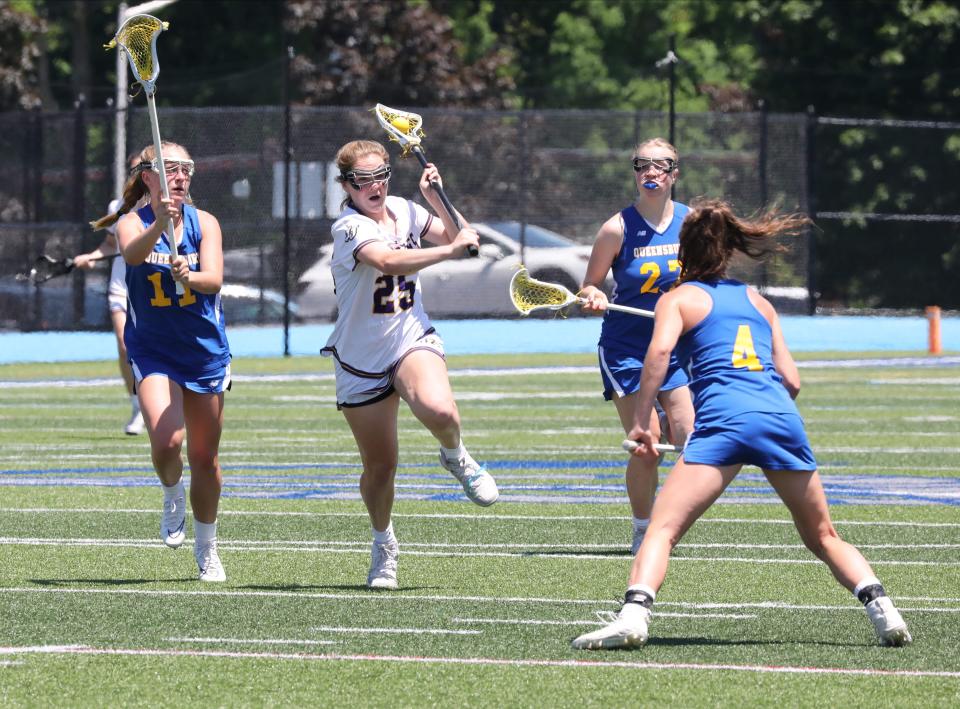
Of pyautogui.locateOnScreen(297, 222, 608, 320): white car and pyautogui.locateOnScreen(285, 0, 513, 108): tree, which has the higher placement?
pyautogui.locateOnScreen(285, 0, 513, 108): tree

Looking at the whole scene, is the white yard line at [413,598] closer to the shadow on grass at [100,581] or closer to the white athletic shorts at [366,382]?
the shadow on grass at [100,581]

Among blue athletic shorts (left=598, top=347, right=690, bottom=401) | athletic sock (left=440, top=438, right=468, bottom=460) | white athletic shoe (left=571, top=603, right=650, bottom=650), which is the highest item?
blue athletic shorts (left=598, top=347, right=690, bottom=401)

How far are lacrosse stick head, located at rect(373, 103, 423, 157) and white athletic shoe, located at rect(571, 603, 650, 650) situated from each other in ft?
9.91

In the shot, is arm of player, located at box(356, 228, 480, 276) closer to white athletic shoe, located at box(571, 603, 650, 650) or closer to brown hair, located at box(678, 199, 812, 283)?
brown hair, located at box(678, 199, 812, 283)

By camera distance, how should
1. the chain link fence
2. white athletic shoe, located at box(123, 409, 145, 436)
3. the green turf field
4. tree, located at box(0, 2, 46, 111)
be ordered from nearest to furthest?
1. the green turf field
2. white athletic shoe, located at box(123, 409, 145, 436)
3. the chain link fence
4. tree, located at box(0, 2, 46, 111)

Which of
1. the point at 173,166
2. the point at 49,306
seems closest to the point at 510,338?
the point at 49,306

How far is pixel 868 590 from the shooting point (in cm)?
727

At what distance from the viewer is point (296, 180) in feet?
94.7

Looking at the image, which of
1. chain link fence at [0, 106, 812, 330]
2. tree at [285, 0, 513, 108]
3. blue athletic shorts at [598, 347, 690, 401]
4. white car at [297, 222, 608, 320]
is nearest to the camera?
blue athletic shorts at [598, 347, 690, 401]

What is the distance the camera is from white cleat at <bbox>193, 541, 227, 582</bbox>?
30.3ft

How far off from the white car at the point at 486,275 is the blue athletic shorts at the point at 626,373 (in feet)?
63.1

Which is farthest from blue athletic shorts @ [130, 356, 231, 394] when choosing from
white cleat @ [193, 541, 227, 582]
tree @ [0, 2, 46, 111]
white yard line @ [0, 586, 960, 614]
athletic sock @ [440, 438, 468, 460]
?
tree @ [0, 2, 46, 111]

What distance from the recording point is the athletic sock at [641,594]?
→ 7148 millimetres

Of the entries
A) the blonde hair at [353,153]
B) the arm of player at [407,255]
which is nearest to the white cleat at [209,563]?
the arm of player at [407,255]
